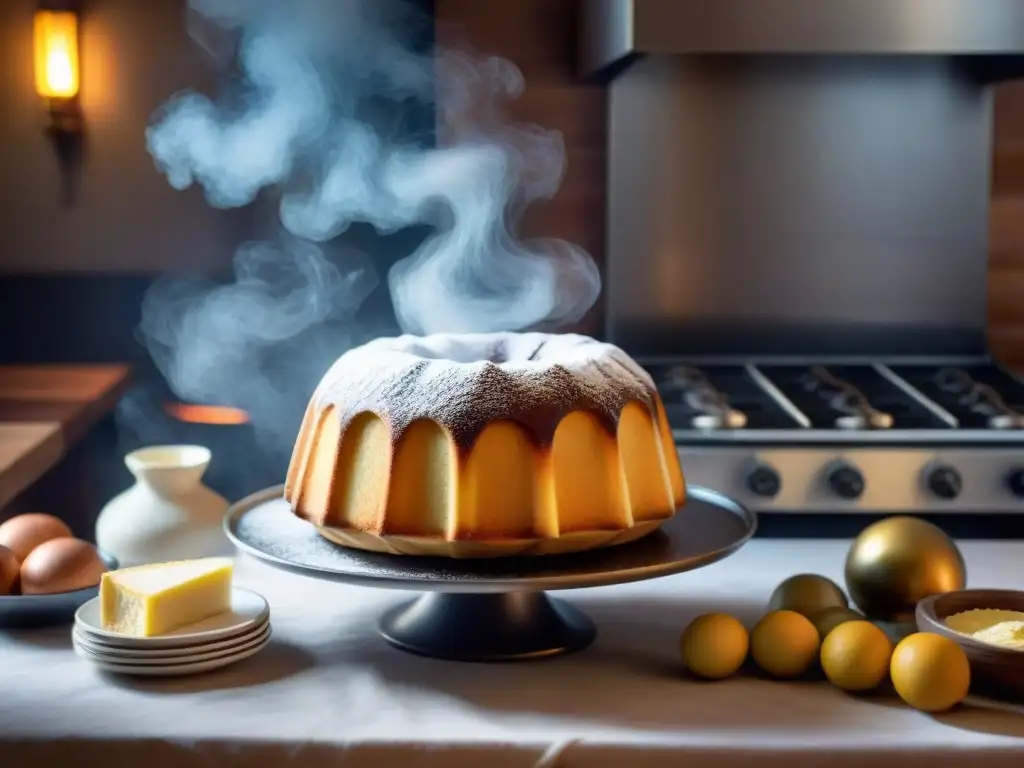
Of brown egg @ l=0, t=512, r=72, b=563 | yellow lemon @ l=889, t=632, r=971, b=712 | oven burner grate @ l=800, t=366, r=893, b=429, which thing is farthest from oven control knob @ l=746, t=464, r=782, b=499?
brown egg @ l=0, t=512, r=72, b=563

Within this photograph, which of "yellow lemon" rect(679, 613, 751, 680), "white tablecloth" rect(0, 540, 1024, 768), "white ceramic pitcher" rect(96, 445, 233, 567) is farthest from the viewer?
"white ceramic pitcher" rect(96, 445, 233, 567)

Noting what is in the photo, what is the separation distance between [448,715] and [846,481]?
117 centimetres

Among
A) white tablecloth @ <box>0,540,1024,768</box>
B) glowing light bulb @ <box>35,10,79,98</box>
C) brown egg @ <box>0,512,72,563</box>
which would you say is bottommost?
white tablecloth @ <box>0,540,1024,768</box>

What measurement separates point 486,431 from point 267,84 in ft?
6.38

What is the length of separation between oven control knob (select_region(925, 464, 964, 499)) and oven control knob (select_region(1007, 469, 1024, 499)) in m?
0.09

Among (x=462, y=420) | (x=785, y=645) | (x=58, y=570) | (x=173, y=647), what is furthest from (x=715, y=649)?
(x=58, y=570)

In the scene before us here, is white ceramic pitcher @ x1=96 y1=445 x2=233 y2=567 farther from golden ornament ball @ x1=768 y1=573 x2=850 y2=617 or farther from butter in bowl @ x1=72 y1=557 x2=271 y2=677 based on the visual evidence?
golden ornament ball @ x1=768 y1=573 x2=850 y2=617

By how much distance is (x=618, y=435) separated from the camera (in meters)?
1.18

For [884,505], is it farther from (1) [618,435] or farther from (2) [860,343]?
(1) [618,435]

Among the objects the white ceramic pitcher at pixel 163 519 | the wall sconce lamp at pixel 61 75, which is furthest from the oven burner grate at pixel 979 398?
the wall sconce lamp at pixel 61 75

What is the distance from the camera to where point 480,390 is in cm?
112

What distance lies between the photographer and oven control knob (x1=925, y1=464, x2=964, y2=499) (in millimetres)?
2008

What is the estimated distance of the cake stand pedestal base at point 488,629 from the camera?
3.76ft

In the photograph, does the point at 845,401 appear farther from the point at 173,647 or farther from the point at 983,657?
the point at 173,647
